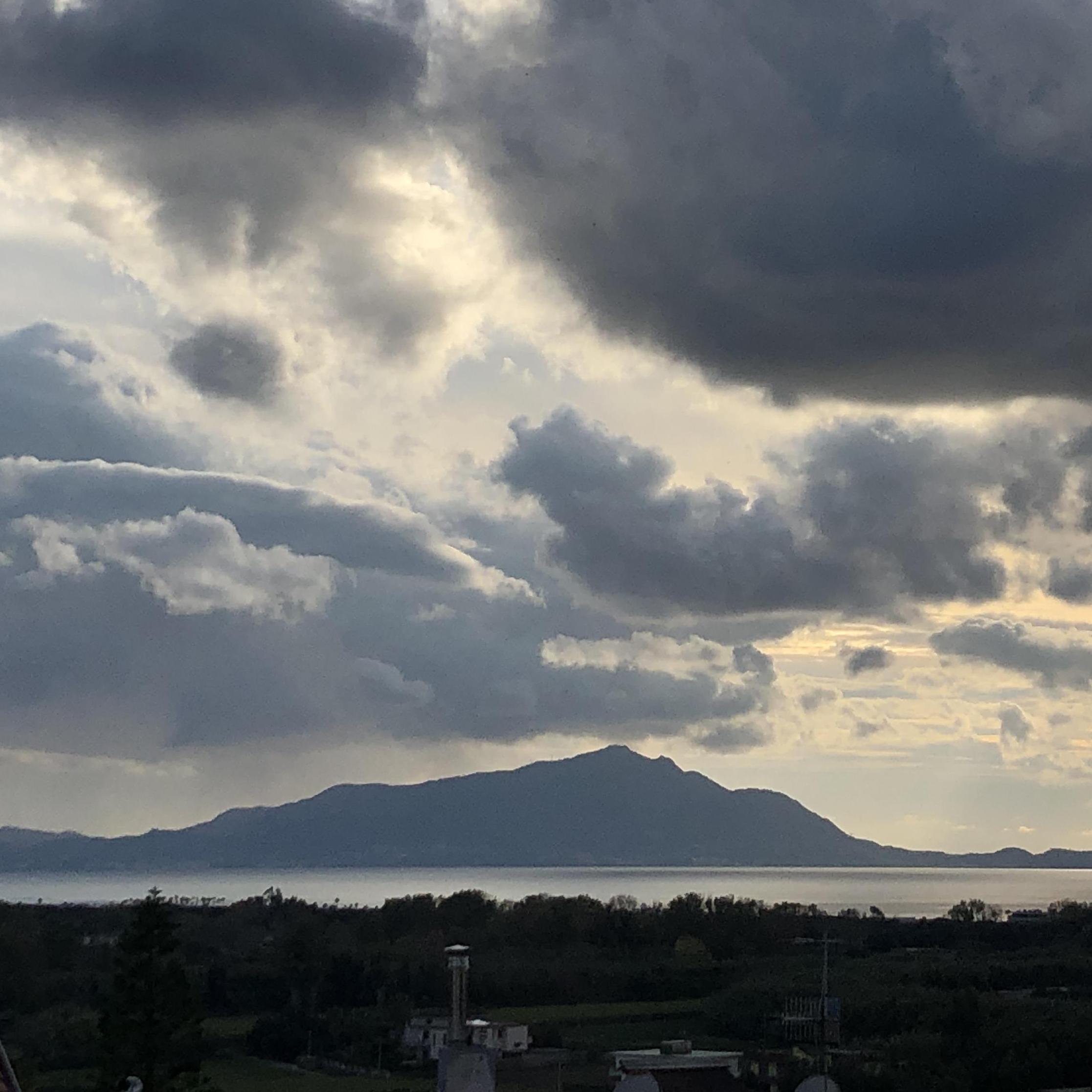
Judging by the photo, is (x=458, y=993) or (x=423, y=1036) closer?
(x=458, y=993)

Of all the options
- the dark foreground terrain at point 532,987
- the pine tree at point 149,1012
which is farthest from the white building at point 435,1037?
the pine tree at point 149,1012

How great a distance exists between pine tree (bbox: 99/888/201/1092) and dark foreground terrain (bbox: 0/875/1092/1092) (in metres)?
0.05

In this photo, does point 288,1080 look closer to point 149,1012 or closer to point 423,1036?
point 423,1036

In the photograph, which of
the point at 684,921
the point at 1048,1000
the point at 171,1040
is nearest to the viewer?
the point at 171,1040

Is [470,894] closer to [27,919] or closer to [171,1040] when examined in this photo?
[27,919]

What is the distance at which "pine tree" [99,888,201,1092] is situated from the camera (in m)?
38.3

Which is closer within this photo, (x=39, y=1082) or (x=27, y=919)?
(x=39, y=1082)

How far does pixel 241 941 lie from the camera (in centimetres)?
11012

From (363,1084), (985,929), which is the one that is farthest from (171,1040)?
(985,929)

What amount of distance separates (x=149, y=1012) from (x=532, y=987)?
5726 centimetres

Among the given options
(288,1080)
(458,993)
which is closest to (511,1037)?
(288,1080)

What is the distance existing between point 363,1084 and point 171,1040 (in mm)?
28050

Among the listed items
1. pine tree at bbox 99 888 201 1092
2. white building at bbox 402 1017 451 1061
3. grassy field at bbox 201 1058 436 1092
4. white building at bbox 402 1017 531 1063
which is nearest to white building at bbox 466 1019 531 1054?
white building at bbox 402 1017 531 1063

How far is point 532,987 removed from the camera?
9400 centimetres
